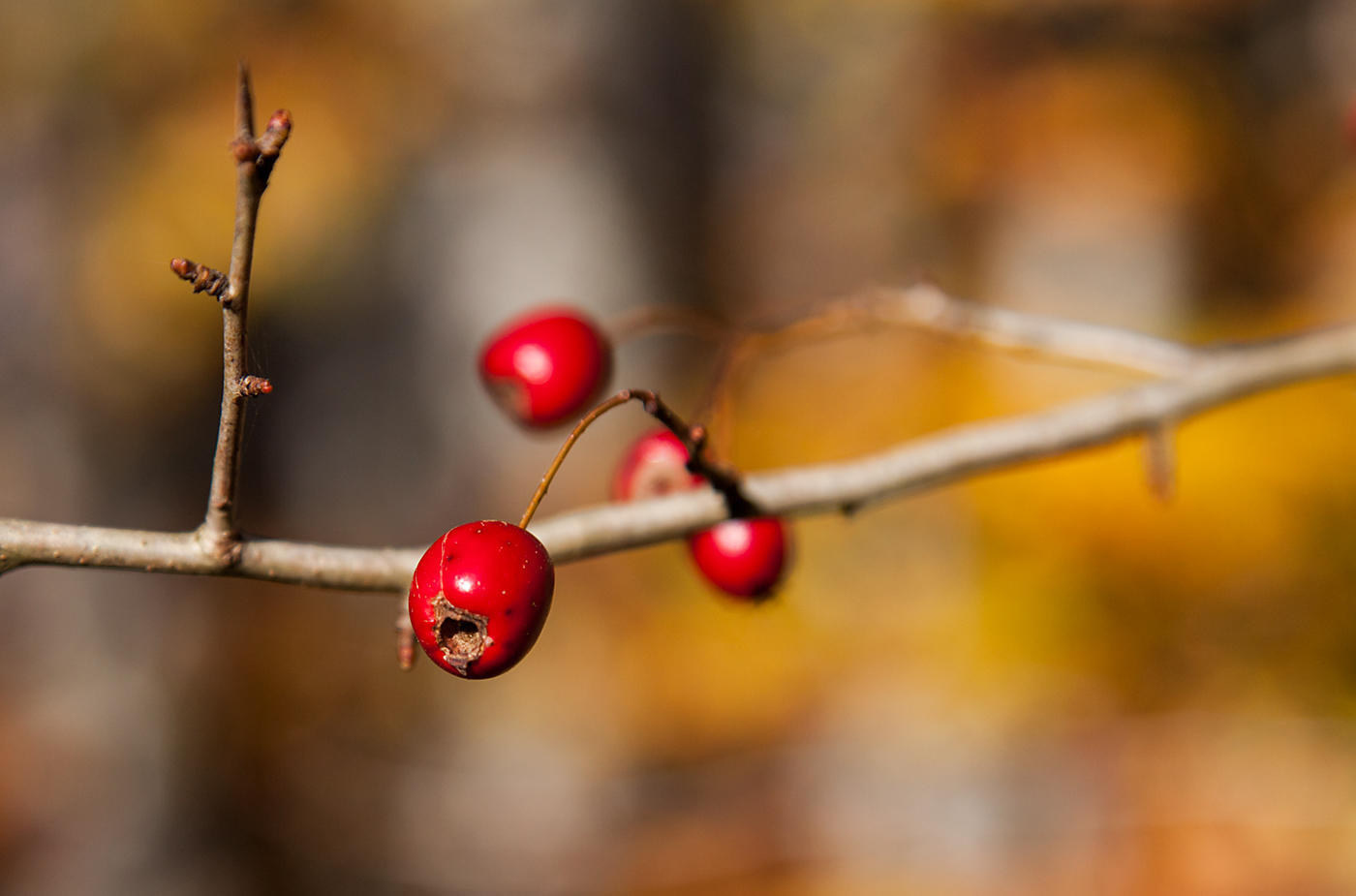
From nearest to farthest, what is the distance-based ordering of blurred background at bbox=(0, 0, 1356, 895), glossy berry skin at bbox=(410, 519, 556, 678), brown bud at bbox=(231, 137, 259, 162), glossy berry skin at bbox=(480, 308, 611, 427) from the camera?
brown bud at bbox=(231, 137, 259, 162)
glossy berry skin at bbox=(410, 519, 556, 678)
glossy berry skin at bbox=(480, 308, 611, 427)
blurred background at bbox=(0, 0, 1356, 895)

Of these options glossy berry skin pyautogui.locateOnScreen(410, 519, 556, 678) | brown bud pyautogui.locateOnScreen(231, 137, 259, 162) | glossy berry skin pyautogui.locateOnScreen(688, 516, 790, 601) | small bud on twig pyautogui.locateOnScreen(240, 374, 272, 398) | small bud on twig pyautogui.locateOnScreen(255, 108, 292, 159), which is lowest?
glossy berry skin pyautogui.locateOnScreen(410, 519, 556, 678)

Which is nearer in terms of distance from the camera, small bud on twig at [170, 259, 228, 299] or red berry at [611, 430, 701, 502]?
small bud on twig at [170, 259, 228, 299]

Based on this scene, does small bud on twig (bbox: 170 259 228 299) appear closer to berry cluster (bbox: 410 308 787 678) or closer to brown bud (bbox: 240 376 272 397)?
brown bud (bbox: 240 376 272 397)

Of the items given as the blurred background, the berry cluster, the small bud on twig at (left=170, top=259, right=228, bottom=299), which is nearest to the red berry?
the berry cluster

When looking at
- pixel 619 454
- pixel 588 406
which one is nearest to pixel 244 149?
pixel 588 406

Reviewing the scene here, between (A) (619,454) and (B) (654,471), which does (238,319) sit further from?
(A) (619,454)

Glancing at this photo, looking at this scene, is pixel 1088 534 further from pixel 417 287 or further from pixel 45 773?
pixel 45 773

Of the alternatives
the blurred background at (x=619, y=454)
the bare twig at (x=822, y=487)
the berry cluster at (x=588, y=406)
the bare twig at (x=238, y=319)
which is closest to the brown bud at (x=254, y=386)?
the bare twig at (x=238, y=319)

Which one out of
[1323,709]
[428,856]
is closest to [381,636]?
[428,856]
